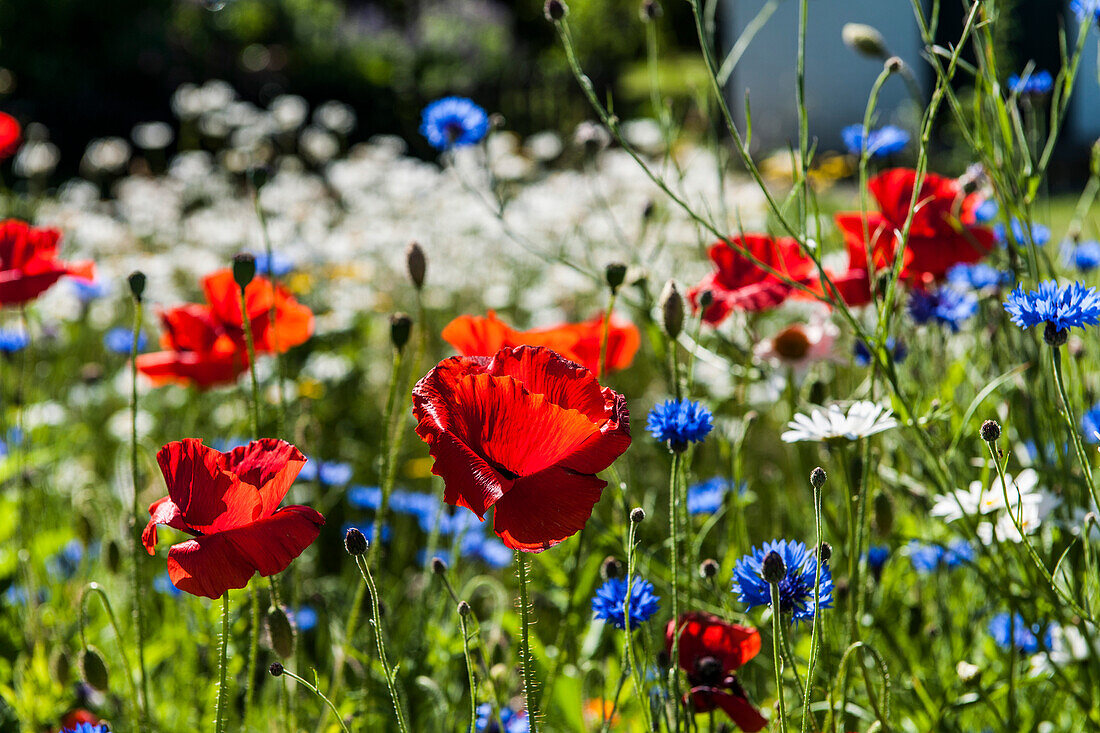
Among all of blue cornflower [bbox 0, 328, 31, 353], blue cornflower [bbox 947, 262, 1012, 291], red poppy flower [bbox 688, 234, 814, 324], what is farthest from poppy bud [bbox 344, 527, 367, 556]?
blue cornflower [bbox 0, 328, 31, 353]

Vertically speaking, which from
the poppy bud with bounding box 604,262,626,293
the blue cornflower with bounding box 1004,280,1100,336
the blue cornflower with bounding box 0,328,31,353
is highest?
the blue cornflower with bounding box 0,328,31,353

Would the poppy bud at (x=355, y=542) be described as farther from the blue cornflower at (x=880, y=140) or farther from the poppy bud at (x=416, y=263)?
the blue cornflower at (x=880, y=140)

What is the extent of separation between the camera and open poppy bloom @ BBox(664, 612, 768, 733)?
98 centimetres

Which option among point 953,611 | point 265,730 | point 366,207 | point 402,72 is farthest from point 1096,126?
point 265,730

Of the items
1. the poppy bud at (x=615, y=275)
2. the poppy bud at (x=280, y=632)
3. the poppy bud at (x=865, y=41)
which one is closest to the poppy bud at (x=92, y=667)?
the poppy bud at (x=280, y=632)

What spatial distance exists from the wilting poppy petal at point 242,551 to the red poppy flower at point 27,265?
0.74 m

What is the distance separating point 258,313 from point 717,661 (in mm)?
772

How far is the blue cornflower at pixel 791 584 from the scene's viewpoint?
0.93 m

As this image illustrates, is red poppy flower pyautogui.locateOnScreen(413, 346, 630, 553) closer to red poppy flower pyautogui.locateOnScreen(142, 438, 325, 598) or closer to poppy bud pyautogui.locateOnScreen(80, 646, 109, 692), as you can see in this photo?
red poppy flower pyautogui.locateOnScreen(142, 438, 325, 598)

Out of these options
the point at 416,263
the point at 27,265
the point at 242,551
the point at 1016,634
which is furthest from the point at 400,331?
the point at 1016,634

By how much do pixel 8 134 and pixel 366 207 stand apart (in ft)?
7.57

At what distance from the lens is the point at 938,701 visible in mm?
1370

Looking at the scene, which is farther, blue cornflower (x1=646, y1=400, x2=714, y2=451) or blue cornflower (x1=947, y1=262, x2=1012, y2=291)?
blue cornflower (x1=947, y1=262, x2=1012, y2=291)

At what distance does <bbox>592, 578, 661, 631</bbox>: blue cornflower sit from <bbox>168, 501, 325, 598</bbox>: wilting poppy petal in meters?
0.32
